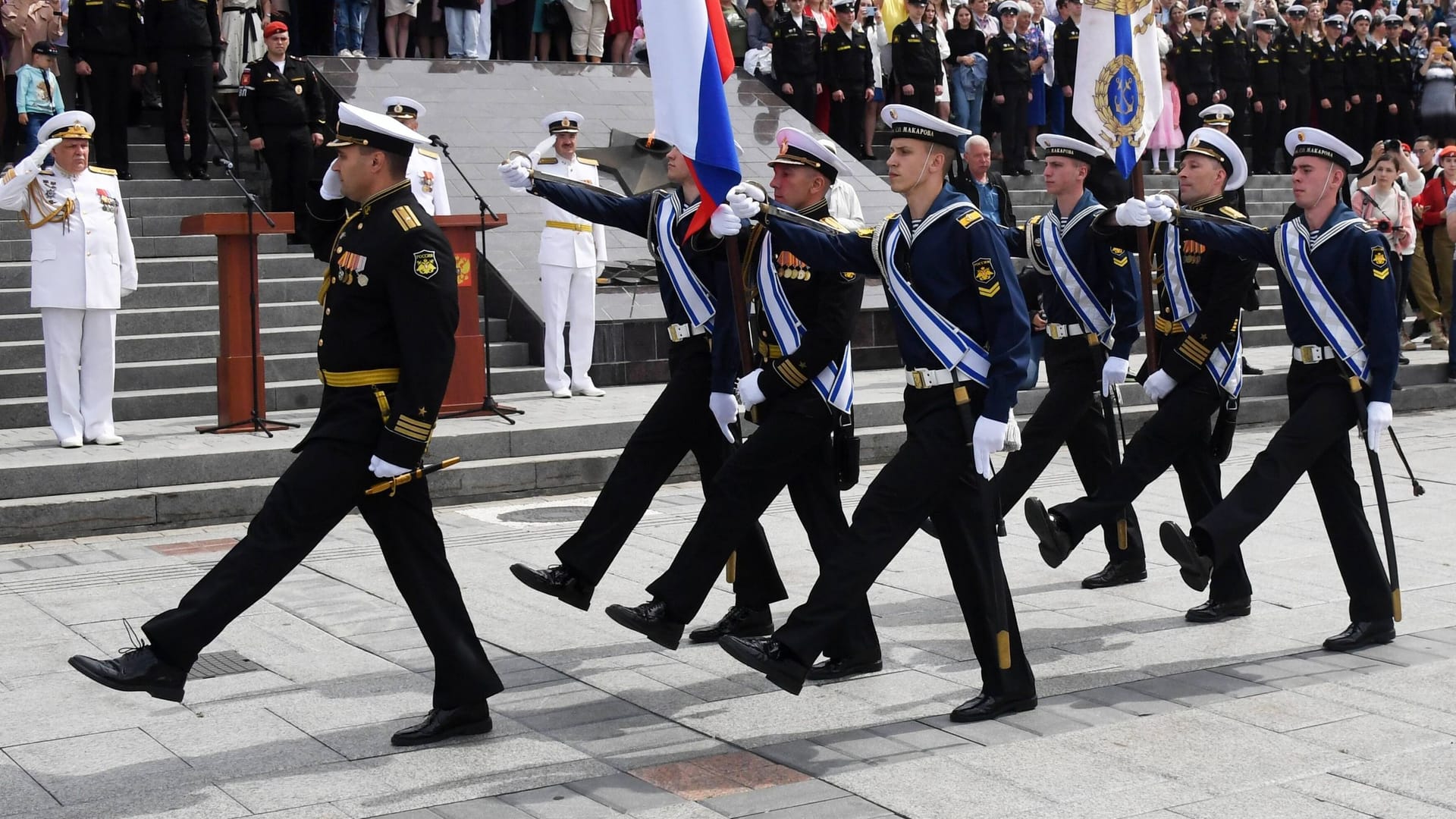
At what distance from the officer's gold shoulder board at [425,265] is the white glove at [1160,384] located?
3348mm

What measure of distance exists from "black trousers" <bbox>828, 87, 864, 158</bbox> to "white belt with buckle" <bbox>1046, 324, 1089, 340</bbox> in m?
11.2

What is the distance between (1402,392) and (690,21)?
1024 cm

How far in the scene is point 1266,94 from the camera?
21.5 meters

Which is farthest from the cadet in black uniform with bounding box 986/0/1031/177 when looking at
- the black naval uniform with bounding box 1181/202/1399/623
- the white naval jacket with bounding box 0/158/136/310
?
the black naval uniform with bounding box 1181/202/1399/623

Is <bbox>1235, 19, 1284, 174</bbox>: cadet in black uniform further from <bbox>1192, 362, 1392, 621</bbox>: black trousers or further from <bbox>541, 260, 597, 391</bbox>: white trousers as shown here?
<bbox>1192, 362, 1392, 621</bbox>: black trousers

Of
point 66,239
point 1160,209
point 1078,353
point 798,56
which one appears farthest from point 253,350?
point 798,56

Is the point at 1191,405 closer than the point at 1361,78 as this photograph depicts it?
Yes

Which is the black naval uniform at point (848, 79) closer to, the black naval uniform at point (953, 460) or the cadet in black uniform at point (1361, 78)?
the cadet in black uniform at point (1361, 78)

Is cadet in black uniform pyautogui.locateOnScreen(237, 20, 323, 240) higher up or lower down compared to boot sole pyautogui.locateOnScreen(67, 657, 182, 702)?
higher up

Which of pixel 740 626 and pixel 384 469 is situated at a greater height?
pixel 384 469

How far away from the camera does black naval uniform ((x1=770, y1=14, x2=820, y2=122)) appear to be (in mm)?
18391

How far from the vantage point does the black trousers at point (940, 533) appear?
5.45 metres

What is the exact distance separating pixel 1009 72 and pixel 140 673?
15.2 meters

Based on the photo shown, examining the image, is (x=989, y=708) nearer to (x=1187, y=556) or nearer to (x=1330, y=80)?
(x=1187, y=556)
